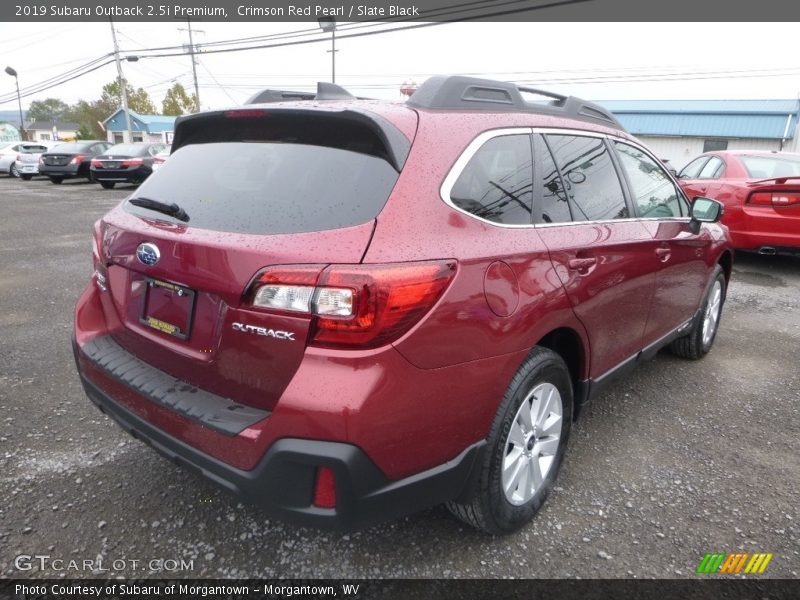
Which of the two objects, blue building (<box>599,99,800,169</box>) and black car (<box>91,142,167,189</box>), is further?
blue building (<box>599,99,800,169</box>)

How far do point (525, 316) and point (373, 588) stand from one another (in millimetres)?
1132

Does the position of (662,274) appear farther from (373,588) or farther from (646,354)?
(373,588)

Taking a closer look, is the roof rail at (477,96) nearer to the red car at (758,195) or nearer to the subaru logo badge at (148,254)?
the subaru logo badge at (148,254)

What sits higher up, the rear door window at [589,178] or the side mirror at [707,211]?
the rear door window at [589,178]

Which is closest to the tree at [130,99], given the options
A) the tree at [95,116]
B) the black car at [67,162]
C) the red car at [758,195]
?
the tree at [95,116]

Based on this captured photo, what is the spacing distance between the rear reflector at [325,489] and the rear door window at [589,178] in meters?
1.56

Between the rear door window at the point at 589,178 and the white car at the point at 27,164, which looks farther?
the white car at the point at 27,164

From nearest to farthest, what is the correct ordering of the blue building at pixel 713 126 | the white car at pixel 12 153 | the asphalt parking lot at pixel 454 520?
the asphalt parking lot at pixel 454 520 → the white car at pixel 12 153 → the blue building at pixel 713 126

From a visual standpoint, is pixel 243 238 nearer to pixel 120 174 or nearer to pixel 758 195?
pixel 758 195

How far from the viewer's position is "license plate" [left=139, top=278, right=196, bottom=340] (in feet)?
6.27

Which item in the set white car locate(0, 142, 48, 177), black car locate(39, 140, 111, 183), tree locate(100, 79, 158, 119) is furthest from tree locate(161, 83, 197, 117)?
black car locate(39, 140, 111, 183)

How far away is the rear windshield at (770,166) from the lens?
7.13m

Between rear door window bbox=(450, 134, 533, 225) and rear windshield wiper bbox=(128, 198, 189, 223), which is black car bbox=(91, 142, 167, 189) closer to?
rear windshield wiper bbox=(128, 198, 189, 223)

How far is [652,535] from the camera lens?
2.34 m
